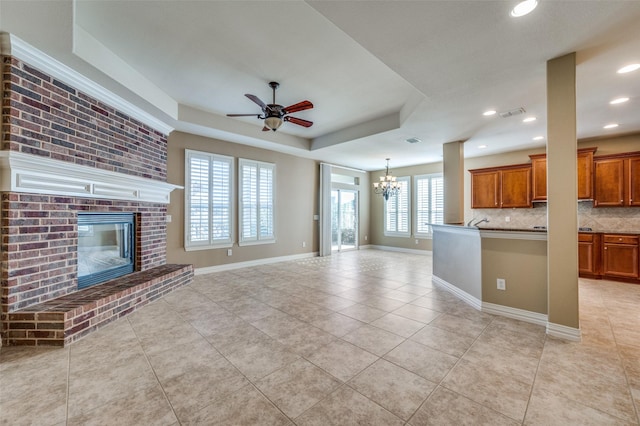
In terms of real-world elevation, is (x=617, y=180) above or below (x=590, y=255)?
above

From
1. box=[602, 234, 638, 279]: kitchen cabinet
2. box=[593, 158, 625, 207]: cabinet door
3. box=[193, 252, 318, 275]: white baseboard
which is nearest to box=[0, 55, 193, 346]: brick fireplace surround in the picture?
box=[193, 252, 318, 275]: white baseboard

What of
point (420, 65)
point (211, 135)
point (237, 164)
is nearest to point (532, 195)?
point (420, 65)

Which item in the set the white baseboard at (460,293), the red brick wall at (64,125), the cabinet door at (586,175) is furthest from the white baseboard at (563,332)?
the red brick wall at (64,125)

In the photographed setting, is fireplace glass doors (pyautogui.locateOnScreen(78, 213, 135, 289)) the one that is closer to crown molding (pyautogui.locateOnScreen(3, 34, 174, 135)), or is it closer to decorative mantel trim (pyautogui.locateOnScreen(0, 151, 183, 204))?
decorative mantel trim (pyautogui.locateOnScreen(0, 151, 183, 204))

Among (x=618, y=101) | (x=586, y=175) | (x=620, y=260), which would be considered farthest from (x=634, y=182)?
(x=618, y=101)

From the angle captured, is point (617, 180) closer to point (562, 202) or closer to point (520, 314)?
point (562, 202)

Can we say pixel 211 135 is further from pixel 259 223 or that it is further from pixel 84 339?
→ pixel 84 339

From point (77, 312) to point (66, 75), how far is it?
2604mm

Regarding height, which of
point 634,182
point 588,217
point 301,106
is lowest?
point 588,217

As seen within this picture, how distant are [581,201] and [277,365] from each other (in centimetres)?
705

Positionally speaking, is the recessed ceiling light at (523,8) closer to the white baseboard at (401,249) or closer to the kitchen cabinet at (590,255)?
the kitchen cabinet at (590,255)

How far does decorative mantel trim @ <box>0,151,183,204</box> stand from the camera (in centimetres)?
256

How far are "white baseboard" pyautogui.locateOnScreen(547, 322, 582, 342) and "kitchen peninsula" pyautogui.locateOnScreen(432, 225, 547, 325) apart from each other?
30 cm

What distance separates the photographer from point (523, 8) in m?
2.09
